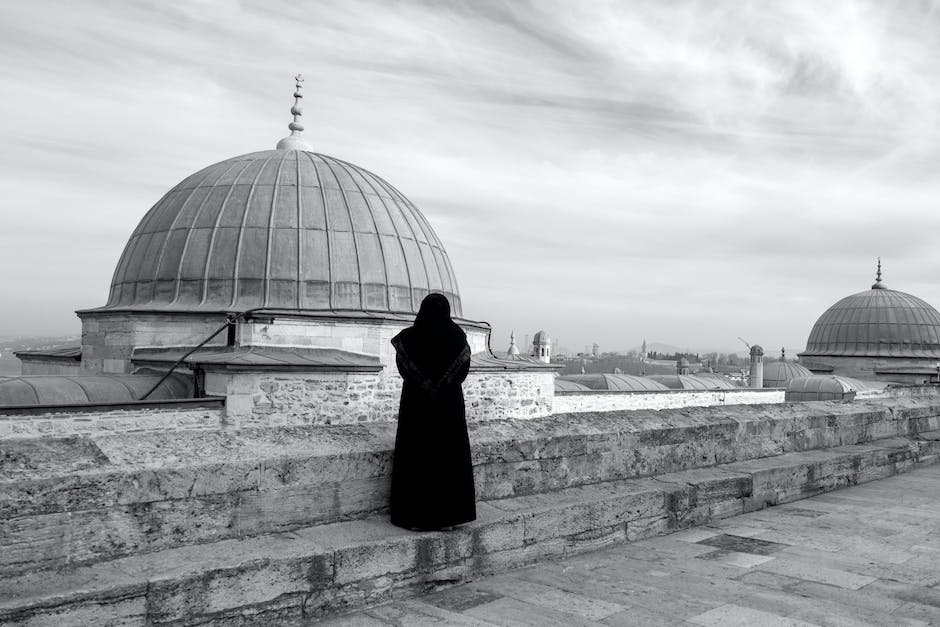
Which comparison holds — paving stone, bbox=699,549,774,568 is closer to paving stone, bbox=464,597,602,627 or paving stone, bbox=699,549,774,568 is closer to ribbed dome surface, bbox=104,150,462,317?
paving stone, bbox=464,597,602,627

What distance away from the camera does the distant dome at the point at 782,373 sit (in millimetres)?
44781

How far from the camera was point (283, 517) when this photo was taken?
3.66 meters

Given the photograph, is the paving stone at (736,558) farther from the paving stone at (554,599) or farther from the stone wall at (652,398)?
the stone wall at (652,398)

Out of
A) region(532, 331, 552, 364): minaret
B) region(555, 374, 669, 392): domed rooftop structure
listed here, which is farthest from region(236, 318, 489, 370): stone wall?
region(532, 331, 552, 364): minaret

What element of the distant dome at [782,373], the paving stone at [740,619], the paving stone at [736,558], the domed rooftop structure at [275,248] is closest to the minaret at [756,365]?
the distant dome at [782,373]

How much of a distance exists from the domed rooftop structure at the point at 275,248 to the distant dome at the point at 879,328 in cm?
3524

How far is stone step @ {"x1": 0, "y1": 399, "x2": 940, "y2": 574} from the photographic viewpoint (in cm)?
305

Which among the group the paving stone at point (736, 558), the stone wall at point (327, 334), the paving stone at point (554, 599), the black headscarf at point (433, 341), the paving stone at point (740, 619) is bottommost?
the paving stone at point (554, 599)

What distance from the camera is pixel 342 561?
3.39 m

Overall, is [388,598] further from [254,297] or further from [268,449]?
[254,297]

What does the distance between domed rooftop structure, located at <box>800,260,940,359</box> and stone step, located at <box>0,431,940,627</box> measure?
1778 inches

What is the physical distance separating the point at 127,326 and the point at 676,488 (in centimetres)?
1541

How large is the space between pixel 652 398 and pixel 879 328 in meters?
21.1

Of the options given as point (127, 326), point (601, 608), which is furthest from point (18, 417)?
point (601, 608)
